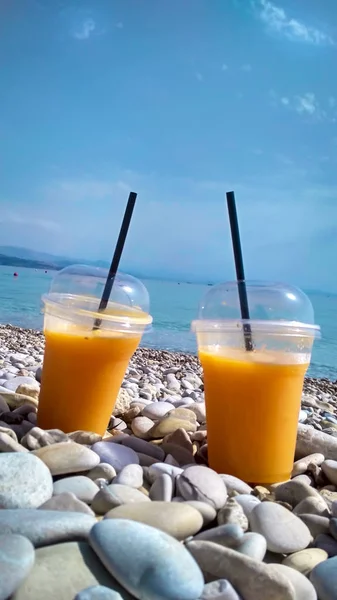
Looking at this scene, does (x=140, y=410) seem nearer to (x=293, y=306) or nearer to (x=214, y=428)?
(x=214, y=428)

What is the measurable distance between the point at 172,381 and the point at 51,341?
A: 99.4 inches

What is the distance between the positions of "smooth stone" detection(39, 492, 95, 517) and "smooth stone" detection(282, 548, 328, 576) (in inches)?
18.0

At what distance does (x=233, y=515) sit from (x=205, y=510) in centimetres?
8

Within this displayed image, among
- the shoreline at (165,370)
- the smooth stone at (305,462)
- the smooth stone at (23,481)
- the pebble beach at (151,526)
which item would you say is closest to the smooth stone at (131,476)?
the pebble beach at (151,526)

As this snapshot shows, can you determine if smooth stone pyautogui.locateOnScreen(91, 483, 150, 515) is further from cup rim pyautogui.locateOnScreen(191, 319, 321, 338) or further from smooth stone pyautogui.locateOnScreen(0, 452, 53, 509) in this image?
cup rim pyautogui.locateOnScreen(191, 319, 321, 338)

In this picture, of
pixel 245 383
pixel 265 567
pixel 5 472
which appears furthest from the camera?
pixel 245 383

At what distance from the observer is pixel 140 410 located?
8.24ft

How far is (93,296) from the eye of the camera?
2.05 metres

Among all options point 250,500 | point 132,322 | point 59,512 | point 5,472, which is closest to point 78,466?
point 5,472

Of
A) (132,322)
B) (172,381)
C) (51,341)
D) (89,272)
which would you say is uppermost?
(89,272)

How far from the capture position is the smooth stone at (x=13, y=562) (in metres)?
0.92

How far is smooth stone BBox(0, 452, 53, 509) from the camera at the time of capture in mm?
1245

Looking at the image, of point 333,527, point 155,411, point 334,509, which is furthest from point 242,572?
point 155,411

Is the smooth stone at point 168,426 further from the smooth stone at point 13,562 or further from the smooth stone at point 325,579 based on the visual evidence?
the smooth stone at point 13,562
